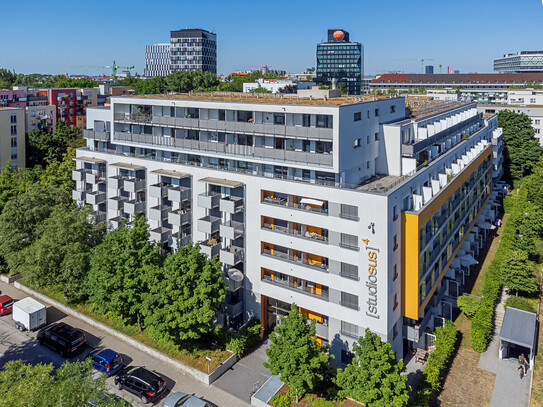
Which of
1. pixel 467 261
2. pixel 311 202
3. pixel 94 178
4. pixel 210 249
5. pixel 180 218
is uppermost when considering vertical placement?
pixel 94 178

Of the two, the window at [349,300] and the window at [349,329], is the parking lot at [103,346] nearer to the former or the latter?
the window at [349,329]

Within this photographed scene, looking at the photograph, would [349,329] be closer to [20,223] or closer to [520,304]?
[520,304]

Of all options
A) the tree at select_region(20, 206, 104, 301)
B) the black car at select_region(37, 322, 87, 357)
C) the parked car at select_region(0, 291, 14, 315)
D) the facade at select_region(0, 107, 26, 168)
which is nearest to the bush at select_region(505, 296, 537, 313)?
the black car at select_region(37, 322, 87, 357)

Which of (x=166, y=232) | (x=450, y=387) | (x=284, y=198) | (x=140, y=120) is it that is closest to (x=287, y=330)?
(x=284, y=198)

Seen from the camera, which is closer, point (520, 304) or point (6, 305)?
point (520, 304)

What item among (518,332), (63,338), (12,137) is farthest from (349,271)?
(12,137)

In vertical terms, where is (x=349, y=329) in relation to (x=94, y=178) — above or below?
below

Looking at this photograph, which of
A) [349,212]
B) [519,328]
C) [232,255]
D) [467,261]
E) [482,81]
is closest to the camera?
[349,212]

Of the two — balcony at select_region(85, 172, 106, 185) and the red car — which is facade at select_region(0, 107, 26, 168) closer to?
balcony at select_region(85, 172, 106, 185)
